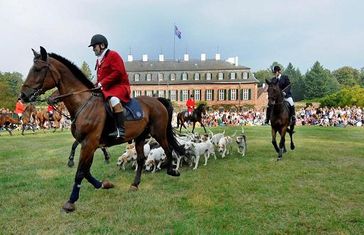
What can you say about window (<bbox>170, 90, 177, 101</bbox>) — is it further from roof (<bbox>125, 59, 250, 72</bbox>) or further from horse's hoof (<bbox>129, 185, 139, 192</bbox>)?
horse's hoof (<bbox>129, 185, 139, 192</bbox>)

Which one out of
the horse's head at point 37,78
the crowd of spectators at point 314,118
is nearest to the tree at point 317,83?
the crowd of spectators at point 314,118

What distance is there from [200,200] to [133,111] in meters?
2.29

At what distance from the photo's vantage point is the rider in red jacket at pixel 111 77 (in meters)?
6.94

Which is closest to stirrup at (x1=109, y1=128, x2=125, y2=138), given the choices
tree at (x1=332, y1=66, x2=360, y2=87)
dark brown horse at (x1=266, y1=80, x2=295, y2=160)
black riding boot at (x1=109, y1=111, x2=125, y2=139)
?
black riding boot at (x1=109, y1=111, x2=125, y2=139)

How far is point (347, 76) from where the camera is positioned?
114m

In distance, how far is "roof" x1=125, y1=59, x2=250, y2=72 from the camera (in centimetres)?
7781

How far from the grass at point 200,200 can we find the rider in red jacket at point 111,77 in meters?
1.60

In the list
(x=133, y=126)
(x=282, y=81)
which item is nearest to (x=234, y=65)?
(x=282, y=81)

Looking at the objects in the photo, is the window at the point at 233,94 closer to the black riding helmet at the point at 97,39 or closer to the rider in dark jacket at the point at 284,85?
the rider in dark jacket at the point at 284,85

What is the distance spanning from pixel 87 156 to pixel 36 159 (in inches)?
262

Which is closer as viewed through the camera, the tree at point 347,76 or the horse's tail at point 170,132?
the horse's tail at point 170,132

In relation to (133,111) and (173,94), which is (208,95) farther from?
(133,111)

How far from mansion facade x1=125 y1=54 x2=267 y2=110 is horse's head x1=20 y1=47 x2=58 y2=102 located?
6969 cm

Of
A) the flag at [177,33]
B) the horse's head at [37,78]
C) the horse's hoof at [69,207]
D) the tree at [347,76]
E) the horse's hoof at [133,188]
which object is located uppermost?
the flag at [177,33]
